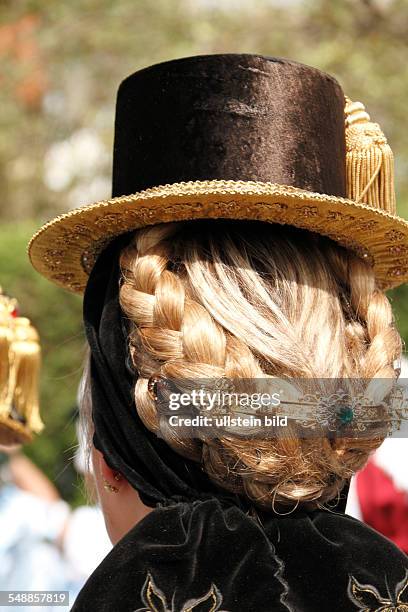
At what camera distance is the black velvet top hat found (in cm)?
140

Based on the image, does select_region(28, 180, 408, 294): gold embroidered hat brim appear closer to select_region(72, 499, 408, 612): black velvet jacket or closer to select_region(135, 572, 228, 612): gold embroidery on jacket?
select_region(72, 499, 408, 612): black velvet jacket

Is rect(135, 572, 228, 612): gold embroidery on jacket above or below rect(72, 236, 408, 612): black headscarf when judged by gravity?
below

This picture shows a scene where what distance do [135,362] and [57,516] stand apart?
3.05 m

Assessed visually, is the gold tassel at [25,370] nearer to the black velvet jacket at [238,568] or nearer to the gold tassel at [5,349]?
the gold tassel at [5,349]

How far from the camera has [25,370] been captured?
2338 mm

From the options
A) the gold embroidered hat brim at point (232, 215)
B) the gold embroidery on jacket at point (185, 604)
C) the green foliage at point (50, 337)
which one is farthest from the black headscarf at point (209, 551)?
the green foliage at point (50, 337)

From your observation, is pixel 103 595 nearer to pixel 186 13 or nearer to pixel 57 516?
pixel 57 516

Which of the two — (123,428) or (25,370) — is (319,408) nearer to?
(123,428)

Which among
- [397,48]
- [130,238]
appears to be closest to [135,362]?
[130,238]

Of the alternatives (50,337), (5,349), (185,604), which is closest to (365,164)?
(185,604)

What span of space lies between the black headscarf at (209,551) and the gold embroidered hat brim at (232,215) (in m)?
0.18

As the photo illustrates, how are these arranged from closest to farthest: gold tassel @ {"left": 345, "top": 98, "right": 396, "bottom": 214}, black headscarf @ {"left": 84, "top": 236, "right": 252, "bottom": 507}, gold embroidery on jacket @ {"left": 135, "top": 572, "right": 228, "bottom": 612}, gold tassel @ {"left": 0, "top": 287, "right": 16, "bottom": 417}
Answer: gold embroidery on jacket @ {"left": 135, "top": 572, "right": 228, "bottom": 612}, black headscarf @ {"left": 84, "top": 236, "right": 252, "bottom": 507}, gold tassel @ {"left": 345, "top": 98, "right": 396, "bottom": 214}, gold tassel @ {"left": 0, "top": 287, "right": 16, "bottom": 417}

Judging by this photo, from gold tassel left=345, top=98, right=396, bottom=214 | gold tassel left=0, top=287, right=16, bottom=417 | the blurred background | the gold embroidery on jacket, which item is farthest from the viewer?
the blurred background

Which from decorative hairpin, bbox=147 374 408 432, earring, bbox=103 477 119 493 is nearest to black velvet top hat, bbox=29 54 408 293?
decorative hairpin, bbox=147 374 408 432
